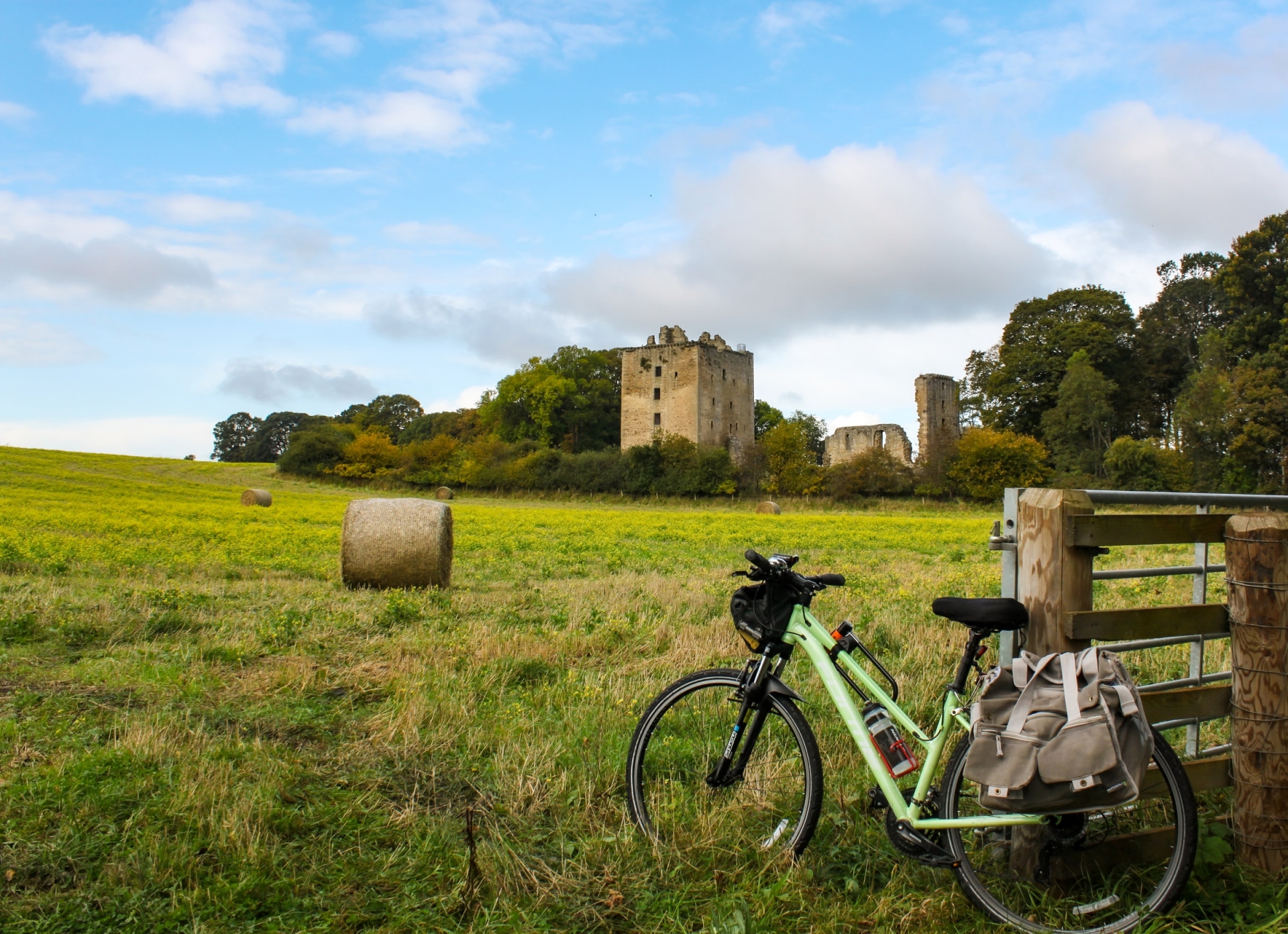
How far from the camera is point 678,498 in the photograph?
188ft

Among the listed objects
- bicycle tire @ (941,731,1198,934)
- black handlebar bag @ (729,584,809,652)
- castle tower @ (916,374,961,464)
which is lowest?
bicycle tire @ (941,731,1198,934)

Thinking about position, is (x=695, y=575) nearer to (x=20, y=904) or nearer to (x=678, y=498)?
(x=20, y=904)

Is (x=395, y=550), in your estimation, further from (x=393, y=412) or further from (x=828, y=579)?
(x=393, y=412)

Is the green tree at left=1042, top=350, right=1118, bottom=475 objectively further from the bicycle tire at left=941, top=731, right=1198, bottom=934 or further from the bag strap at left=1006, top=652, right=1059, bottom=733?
the bag strap at left=1006, top=652, right=1059, bottom=733

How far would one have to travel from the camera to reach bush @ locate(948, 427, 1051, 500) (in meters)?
51.5

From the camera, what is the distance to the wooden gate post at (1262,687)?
11.9 feet

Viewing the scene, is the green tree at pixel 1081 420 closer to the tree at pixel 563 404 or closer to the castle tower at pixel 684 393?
the castle tower at pixel 684 393

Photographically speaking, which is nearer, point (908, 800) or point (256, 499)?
point (908, 800)

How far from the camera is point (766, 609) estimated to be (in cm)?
386

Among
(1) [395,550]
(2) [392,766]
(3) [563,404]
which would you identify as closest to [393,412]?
(3) [563,404]

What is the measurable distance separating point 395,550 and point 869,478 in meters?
45.1

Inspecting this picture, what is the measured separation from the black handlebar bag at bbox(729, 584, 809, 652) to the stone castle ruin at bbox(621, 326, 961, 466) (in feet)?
211

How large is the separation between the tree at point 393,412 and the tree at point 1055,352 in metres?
62.2

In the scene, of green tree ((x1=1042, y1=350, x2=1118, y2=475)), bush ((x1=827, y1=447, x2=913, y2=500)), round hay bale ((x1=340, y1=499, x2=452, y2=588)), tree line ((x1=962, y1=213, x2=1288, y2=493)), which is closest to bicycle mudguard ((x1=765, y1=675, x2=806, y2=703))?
round hay bale ((x1=340, y1=499, x2=452, y2=588))
